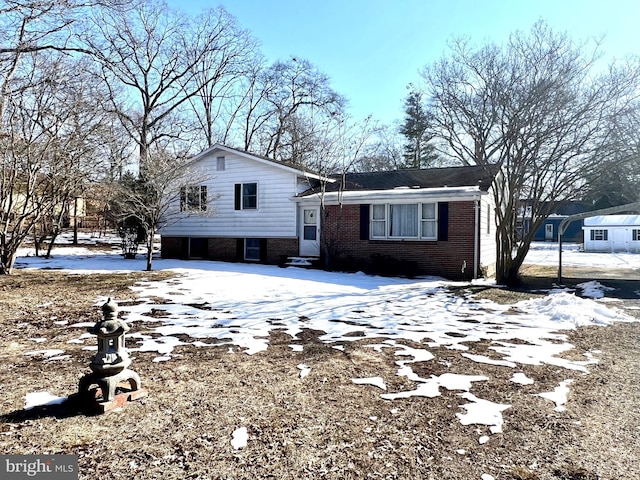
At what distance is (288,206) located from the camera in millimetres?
16641

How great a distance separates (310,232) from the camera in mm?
16453

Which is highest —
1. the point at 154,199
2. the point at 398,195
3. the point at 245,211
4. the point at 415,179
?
the point at 415,179

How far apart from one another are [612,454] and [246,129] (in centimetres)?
3444

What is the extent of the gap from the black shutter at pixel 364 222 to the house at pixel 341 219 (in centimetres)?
4

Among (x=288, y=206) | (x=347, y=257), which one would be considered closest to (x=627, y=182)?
(x=347, y=257)

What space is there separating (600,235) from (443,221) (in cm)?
2405

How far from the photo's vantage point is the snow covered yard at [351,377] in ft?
9.56

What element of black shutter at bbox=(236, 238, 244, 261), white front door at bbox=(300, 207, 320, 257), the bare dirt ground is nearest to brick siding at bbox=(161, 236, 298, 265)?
black shutter at bbox=(236, 238, 244, 261)

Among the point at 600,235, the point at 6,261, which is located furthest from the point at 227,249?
the point at 600,235

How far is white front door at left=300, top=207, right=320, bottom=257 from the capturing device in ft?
53.2

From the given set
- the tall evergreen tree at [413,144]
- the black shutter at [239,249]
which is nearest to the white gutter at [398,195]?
the black shutter at [239,249]

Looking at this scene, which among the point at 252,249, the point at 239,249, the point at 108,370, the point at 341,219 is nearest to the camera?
the point at 108,370

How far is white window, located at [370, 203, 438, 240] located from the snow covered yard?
199 inches

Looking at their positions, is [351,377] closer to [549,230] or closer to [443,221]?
[443,221]
